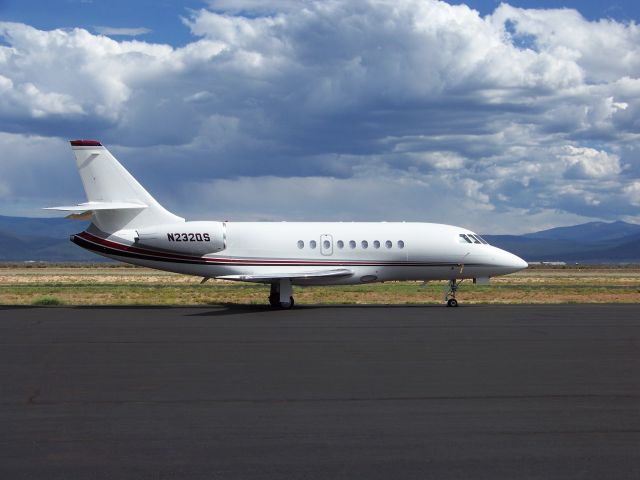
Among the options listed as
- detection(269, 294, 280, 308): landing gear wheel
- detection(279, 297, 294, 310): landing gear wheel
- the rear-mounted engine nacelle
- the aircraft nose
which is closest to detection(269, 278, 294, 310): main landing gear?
detection(279, 297, 294, 310): landing gear wheel

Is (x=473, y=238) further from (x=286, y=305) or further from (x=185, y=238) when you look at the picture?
(x=185, y=238)

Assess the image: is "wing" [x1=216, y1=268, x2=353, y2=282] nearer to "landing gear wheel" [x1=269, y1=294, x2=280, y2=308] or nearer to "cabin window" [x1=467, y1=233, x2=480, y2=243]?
"landing gear wheel" [x1=269, y1=294, x2=280, y2=308]

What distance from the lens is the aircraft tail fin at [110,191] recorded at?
96.4 ft

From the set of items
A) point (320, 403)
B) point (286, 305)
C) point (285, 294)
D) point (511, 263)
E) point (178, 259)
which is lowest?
point (320, 403)

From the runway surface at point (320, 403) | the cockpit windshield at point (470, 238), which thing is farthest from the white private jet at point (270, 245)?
the runway surface at point (320, 403)

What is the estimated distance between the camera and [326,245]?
30719mm

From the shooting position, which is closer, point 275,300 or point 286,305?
point 286,305

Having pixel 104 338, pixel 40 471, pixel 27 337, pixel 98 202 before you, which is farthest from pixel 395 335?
pixel 98 202

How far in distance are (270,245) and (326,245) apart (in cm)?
201

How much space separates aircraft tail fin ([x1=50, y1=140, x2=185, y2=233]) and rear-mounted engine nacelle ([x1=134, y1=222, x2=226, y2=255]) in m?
0.56

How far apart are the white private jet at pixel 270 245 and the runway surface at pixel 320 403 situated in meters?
9.12

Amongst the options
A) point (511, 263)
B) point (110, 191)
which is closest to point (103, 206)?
point (110, 191)

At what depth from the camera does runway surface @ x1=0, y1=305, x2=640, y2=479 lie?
317 inches

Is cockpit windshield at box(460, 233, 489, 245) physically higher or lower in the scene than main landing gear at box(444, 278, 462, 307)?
higher
